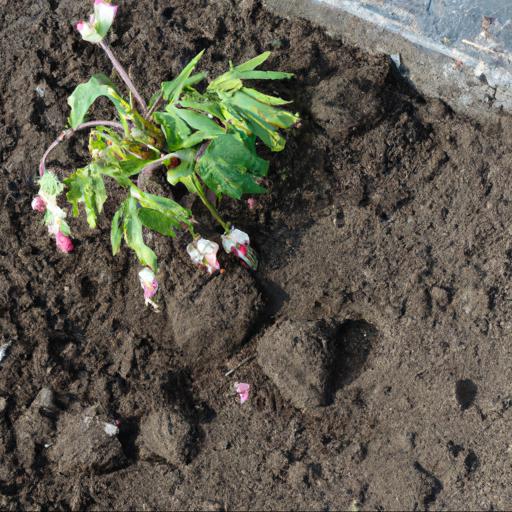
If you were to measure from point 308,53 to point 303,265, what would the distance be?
0.67m

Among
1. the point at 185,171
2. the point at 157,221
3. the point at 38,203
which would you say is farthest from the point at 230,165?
the point at 38,203

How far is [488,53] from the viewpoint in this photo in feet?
7.22

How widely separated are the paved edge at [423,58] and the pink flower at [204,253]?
81 cm

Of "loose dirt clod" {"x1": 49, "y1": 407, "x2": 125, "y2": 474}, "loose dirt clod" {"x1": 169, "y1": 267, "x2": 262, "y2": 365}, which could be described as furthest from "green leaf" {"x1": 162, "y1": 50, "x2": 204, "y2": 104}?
"loose dirt clod" {"x1": 49, "y1": 407, "x2": 125, "y2": 474}

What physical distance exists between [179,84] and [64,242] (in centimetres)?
61

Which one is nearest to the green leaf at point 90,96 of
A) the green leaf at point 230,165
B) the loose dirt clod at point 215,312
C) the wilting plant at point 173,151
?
the wilting plant at point 173,151

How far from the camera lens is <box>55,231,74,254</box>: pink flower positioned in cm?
224

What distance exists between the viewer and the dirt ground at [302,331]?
206 cm

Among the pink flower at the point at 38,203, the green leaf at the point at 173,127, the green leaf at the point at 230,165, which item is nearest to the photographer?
the green leaf at the point at 230,165

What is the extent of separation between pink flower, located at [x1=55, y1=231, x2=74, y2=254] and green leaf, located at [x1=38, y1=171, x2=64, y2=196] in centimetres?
13

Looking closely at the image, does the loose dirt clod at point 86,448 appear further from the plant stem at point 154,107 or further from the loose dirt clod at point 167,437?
the plant stem at point 154,107

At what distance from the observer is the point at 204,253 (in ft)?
6.95

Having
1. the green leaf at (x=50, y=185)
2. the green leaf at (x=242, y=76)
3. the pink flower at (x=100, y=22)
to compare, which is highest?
the pink flower at (x=100, y=22)

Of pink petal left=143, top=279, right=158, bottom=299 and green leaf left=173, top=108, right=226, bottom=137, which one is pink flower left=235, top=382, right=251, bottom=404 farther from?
green leaf left=173, top=108, right=226, bottom=137
